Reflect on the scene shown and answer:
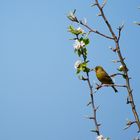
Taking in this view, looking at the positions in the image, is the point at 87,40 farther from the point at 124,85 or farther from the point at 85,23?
the point at 124,85

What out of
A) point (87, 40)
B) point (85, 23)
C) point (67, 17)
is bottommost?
point (85, 23)

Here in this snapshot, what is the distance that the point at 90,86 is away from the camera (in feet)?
13.4

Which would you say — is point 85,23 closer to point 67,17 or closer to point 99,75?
point 67,17

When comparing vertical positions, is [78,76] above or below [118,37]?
above

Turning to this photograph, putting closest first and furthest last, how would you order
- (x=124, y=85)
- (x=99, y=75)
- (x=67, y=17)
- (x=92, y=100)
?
(x=124, y=85), (x=67, y=17), (x=92, y=100), (x=99, y=75)

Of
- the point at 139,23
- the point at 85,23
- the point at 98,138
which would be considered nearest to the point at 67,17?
the point at 85,23

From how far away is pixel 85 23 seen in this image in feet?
9.82

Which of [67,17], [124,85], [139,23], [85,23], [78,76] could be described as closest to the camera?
[124,85]

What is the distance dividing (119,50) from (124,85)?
1.11 feet

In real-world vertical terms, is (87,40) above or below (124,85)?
above

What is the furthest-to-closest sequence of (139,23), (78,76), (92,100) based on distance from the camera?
1. (78,76)
2. (92,100)
3. (139,23)

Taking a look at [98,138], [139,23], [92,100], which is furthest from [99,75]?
[139,23]

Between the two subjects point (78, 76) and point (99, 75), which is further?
point (99, 75)

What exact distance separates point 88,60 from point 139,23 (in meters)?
1.87
